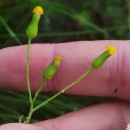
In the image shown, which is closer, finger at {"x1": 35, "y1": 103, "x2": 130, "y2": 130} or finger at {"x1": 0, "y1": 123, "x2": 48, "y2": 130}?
finger at {"x1": 0, "y1": 123, "x2": 48, "y2": 130}

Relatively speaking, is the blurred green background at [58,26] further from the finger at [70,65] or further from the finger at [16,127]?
the finger at [16,127]

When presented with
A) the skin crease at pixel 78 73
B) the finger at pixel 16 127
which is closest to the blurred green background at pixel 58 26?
the skin crease at pixel 78 73

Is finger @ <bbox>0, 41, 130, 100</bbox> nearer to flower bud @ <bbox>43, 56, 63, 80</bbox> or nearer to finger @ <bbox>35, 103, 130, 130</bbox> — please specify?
finger @ <bbox>35, 103, 130, 130</bbox>

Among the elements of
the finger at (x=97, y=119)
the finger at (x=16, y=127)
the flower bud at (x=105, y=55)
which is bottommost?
the finger at (x=16, y=127)

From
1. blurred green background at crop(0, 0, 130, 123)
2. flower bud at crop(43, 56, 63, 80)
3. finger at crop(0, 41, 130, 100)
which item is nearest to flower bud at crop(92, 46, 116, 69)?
flower bud at crop(43, 56, 63, 80)

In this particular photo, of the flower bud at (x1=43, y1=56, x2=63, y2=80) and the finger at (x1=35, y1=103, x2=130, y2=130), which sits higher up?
the flower bud at (x1=43, y1=56, x2=63, y2=80)

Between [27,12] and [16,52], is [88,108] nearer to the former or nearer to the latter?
[16,52]

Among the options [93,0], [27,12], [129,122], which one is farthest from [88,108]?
[93,0]
